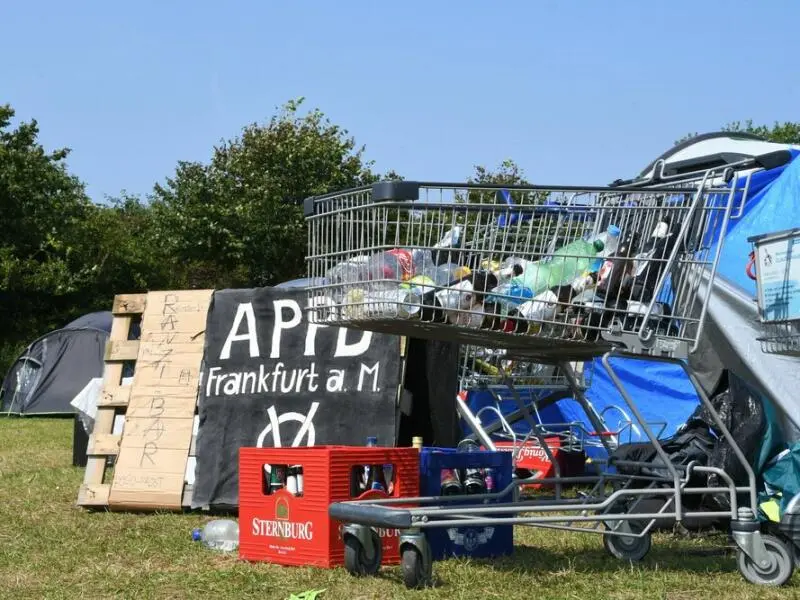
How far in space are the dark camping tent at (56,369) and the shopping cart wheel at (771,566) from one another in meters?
19.5

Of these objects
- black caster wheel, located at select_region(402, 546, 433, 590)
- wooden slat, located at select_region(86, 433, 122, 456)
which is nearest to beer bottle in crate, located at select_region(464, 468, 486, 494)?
black caster wheel, located at select_region(402, 546, 433, 590)

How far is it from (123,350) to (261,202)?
73.4 ft

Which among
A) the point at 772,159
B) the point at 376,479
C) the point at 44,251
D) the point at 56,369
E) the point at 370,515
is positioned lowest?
the point at 370,515

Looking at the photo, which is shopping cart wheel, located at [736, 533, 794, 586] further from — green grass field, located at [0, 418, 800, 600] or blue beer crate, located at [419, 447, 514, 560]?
blue beer crate, located at [419, 447, 514, 560]

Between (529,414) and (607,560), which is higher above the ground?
(529,414)

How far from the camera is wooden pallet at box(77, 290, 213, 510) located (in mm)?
7801

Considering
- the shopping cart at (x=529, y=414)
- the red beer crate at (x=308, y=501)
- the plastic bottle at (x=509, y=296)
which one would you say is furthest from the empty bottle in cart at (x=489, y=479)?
the plastic bottle at (x=509, y=296)

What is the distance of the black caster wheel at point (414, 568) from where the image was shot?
191 inches

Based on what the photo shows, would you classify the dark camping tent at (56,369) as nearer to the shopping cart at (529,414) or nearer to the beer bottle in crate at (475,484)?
the shopping cart at (529,414)

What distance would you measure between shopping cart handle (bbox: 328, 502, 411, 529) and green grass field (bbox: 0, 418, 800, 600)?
0.99 ft

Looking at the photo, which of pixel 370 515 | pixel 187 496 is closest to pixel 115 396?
pixel 187 496

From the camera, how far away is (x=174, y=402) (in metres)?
8.13

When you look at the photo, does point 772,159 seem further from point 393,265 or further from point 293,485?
point 293,485

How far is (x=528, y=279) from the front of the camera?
4988mm
